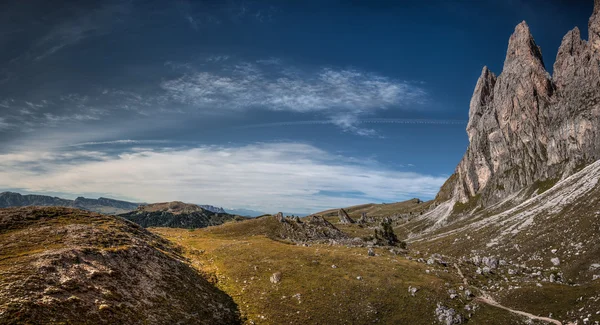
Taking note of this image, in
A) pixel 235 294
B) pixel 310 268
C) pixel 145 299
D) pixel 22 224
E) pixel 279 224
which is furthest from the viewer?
pixel 279 224

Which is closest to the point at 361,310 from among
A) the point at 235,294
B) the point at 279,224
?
the point at 235,294

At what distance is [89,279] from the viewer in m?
41.7

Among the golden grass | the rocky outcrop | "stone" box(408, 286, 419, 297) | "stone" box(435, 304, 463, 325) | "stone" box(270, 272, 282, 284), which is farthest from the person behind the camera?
the rocky outcrop

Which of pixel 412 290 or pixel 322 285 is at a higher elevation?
pixel 412 290

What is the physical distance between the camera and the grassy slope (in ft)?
183

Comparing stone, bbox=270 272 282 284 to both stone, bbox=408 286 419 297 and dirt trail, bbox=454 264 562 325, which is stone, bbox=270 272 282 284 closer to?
stone, bbox=408 286 419 297

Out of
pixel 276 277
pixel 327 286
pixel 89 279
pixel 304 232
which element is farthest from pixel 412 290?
pixel 304 232

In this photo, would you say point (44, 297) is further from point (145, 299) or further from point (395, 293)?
point (395, 293)

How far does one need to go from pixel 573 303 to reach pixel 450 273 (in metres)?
21.3

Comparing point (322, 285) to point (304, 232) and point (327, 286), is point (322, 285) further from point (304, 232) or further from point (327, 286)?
point (304, 232)

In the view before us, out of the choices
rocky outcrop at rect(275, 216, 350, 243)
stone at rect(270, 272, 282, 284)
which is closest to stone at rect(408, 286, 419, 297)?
stone at rect(270, 272, 282, 284)

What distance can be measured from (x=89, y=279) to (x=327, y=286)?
41.5 m

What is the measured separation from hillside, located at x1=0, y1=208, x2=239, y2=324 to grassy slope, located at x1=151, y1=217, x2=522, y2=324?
6.60 m

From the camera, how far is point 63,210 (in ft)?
223
